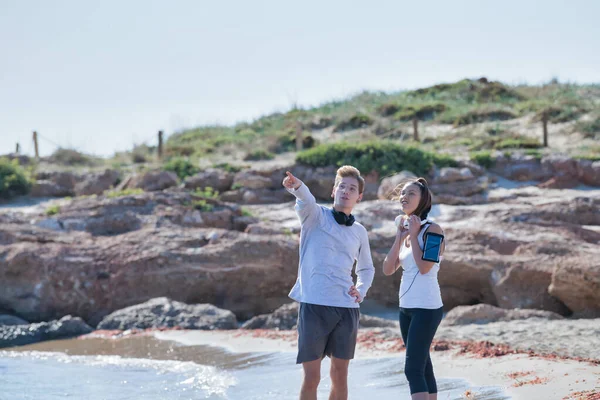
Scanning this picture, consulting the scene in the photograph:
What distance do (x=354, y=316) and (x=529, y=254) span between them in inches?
301

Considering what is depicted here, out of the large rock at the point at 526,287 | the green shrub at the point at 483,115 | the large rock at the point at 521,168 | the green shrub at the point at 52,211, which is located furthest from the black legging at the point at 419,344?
the green shrub at the point at 483,115

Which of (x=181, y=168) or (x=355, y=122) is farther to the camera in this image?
(x=355, y=122)

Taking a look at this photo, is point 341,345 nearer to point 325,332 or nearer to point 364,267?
point 325,332

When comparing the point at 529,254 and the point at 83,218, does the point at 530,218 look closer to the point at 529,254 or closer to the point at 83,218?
the point at 529,254

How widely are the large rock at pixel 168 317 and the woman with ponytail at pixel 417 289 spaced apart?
6.20m

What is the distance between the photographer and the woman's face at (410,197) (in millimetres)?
4500

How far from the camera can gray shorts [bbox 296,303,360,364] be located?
4.16 m

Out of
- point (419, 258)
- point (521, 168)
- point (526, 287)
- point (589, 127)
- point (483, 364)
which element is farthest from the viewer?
point (589, 127)

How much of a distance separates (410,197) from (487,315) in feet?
19.1

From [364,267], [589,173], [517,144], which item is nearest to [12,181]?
[517,144]

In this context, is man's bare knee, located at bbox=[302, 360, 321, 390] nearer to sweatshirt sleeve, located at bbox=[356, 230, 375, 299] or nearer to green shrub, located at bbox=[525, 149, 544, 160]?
sweatshirt sleeve, located at bbox=[356, 230, 375, 299]

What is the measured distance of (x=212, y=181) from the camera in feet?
56.1

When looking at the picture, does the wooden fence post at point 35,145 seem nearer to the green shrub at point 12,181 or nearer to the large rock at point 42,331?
the green shrub at point 12,181

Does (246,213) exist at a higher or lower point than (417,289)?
lower
